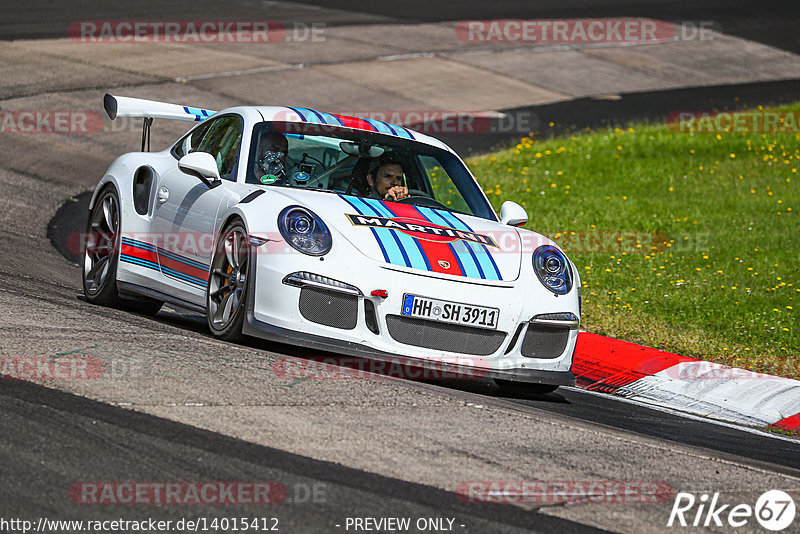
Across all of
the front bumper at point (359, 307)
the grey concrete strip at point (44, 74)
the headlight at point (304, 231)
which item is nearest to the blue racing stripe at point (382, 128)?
the headlight at point (304, 231)

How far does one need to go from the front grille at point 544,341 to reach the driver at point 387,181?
1.47 metres

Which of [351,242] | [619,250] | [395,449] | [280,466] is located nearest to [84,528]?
[280,466]

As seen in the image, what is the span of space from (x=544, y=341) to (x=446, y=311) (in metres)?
0.69

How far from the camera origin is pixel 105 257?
328 inches

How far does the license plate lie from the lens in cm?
629

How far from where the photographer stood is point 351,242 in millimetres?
6414

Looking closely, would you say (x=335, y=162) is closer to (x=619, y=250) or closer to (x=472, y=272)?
(x=472, y=272)

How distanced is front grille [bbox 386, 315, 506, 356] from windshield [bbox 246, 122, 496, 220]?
132cm

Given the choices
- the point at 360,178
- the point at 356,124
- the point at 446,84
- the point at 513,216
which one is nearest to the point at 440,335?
the point at 513,216

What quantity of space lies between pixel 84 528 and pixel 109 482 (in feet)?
1.06

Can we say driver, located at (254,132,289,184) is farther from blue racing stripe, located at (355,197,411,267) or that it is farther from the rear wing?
the rear wing

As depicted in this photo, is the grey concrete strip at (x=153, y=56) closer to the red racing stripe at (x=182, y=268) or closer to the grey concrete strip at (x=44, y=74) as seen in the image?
the grey concrete strip at (x=44, y=74)

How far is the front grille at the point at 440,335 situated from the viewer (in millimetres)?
6295

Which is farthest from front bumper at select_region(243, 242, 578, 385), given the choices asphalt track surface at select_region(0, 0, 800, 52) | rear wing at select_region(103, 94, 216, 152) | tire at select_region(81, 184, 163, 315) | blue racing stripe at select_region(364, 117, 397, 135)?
asphalt track surface at select_region(0, 0, 800, 52)
